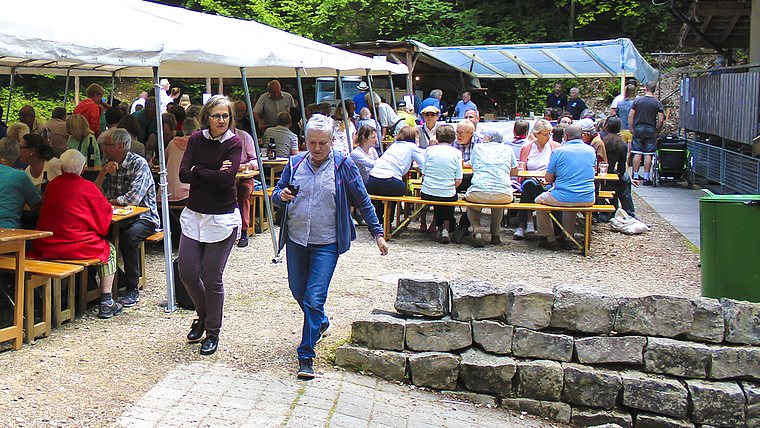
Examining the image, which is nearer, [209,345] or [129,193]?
[209,345]

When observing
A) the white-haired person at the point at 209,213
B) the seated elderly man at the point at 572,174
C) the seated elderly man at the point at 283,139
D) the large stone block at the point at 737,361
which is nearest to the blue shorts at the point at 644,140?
the seated elderly man at the point at 572,174

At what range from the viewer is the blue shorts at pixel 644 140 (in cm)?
1251

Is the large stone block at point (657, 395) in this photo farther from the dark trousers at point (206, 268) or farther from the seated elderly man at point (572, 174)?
the seated elderly man at point (572, 174)

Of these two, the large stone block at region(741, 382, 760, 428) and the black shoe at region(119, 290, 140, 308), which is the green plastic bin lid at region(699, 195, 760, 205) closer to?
the large stone block at region(741, 382, 760, 428)

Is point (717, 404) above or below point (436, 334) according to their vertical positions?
below

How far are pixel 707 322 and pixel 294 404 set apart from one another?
2729mm

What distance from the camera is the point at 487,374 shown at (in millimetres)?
4254

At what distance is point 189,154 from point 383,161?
13.7 feet

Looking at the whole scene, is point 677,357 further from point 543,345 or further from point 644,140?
point 644,140

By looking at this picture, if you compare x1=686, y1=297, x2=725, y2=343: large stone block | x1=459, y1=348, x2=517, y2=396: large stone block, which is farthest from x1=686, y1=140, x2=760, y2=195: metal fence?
x1=459, y1=348, x2=517, y2=396: large stone block

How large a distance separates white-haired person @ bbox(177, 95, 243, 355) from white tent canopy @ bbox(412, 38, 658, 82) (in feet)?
37.1

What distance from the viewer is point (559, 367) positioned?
13.9 ft

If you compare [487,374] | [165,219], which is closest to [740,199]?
[487,374]

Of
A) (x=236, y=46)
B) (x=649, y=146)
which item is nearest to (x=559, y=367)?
(x=236, y=46)
